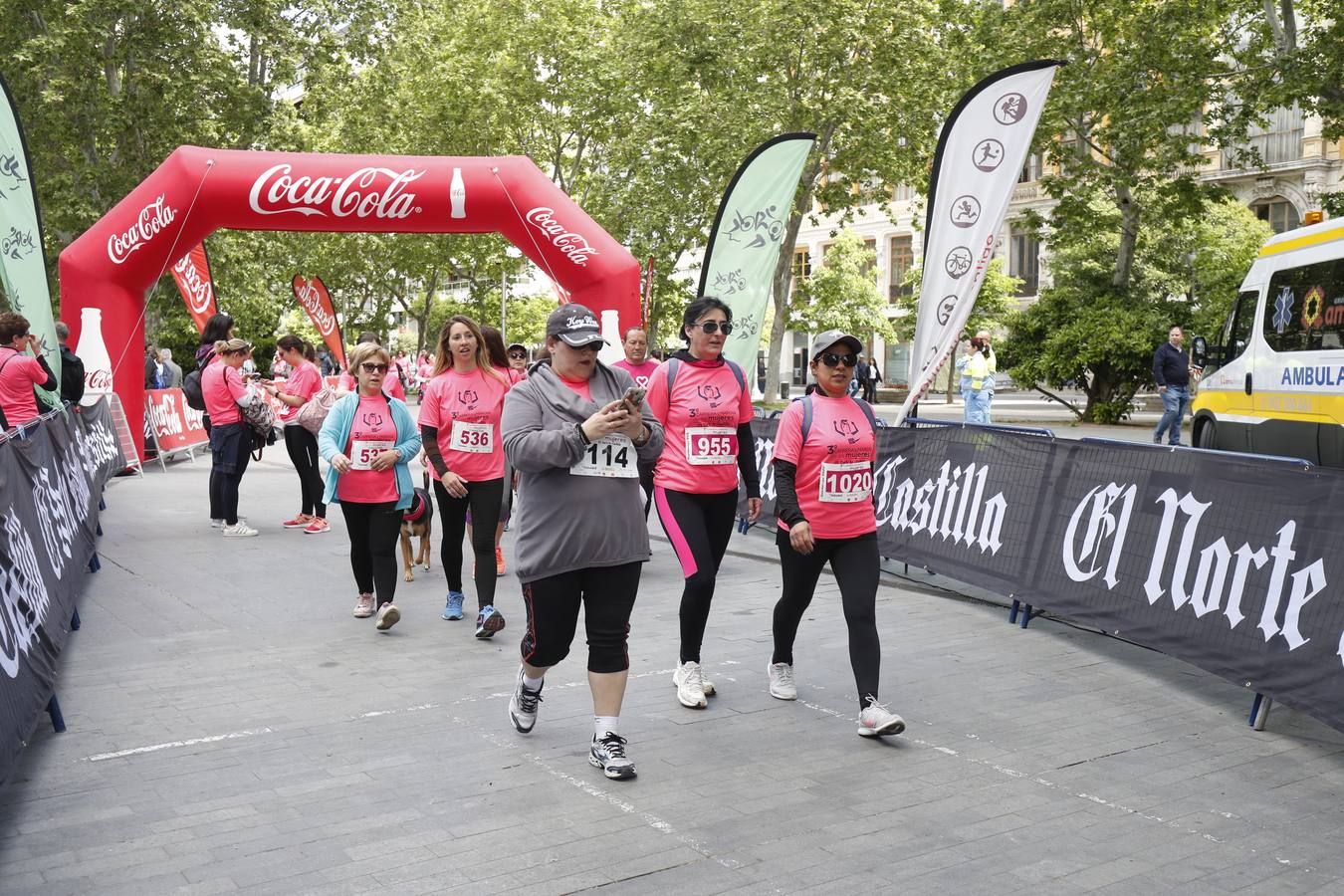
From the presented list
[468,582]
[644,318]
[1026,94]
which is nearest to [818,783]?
[468,582]

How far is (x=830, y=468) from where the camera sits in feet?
18.7

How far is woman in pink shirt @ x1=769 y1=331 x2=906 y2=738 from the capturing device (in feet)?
18.3

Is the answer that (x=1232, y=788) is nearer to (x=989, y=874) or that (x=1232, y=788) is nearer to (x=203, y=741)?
(x=989, y=874)

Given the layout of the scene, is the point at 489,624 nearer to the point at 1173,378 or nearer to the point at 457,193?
the point at 457,193

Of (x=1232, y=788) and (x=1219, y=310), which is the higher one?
(x=1219, y=310)

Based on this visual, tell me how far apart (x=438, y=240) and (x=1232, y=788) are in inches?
1577

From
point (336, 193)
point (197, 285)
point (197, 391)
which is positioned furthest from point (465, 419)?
point (197, 285)

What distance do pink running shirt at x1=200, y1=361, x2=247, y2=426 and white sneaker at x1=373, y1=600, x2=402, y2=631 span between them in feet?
17.0

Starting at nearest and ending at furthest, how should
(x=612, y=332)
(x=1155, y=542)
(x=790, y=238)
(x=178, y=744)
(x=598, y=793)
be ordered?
(x=598, y=793)
(x=178, y=744)
(x=1155, y=542)
(x=612, y=332)
(x=790, y=238)

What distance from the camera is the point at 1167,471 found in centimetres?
664

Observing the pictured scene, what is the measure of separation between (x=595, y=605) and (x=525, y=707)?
0.77 metres

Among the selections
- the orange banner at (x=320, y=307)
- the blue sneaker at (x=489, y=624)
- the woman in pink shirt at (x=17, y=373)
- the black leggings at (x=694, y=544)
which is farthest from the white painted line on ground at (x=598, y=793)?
the orange banner at (x=320, y=307)

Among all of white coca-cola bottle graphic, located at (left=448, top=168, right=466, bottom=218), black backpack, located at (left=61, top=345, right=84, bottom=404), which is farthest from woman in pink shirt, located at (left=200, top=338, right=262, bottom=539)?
white coca-cola bottle graphic, located at (left=448, top=168, right=466, bottom=218)

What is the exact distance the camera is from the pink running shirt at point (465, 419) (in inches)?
305
